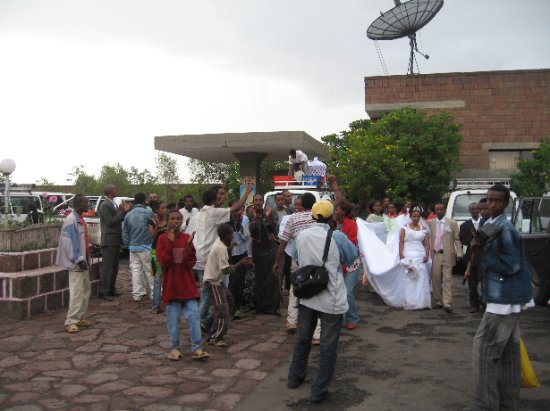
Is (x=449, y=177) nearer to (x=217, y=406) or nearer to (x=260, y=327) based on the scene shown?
(x=260, y=327)

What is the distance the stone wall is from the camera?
322 inches

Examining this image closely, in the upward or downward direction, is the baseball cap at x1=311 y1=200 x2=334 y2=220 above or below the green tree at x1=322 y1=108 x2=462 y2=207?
below

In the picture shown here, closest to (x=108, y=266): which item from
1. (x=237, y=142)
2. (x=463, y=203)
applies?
(x=463, y=203)

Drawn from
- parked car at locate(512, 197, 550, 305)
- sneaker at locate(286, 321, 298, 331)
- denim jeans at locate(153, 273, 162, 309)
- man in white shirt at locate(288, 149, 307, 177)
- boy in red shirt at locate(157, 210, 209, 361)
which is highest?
man in white shirt at locate(288, 149, 307, 177)

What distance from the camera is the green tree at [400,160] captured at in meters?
18.1

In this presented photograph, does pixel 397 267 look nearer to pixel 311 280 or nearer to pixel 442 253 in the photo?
pixel 442 253

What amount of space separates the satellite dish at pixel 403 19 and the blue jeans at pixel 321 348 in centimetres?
2414

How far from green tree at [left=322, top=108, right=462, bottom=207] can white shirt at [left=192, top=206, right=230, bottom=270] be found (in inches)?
427

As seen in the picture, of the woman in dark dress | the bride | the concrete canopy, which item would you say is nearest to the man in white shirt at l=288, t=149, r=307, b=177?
the bride

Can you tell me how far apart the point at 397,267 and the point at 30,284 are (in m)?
5.93

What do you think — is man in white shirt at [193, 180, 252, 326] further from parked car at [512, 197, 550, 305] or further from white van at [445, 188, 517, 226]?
white van at [445, 188, 517, 226]

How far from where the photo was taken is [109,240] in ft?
32.7

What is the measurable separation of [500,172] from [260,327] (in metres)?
22.3

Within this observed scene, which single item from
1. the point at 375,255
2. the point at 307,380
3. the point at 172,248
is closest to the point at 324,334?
the point at 307,380
